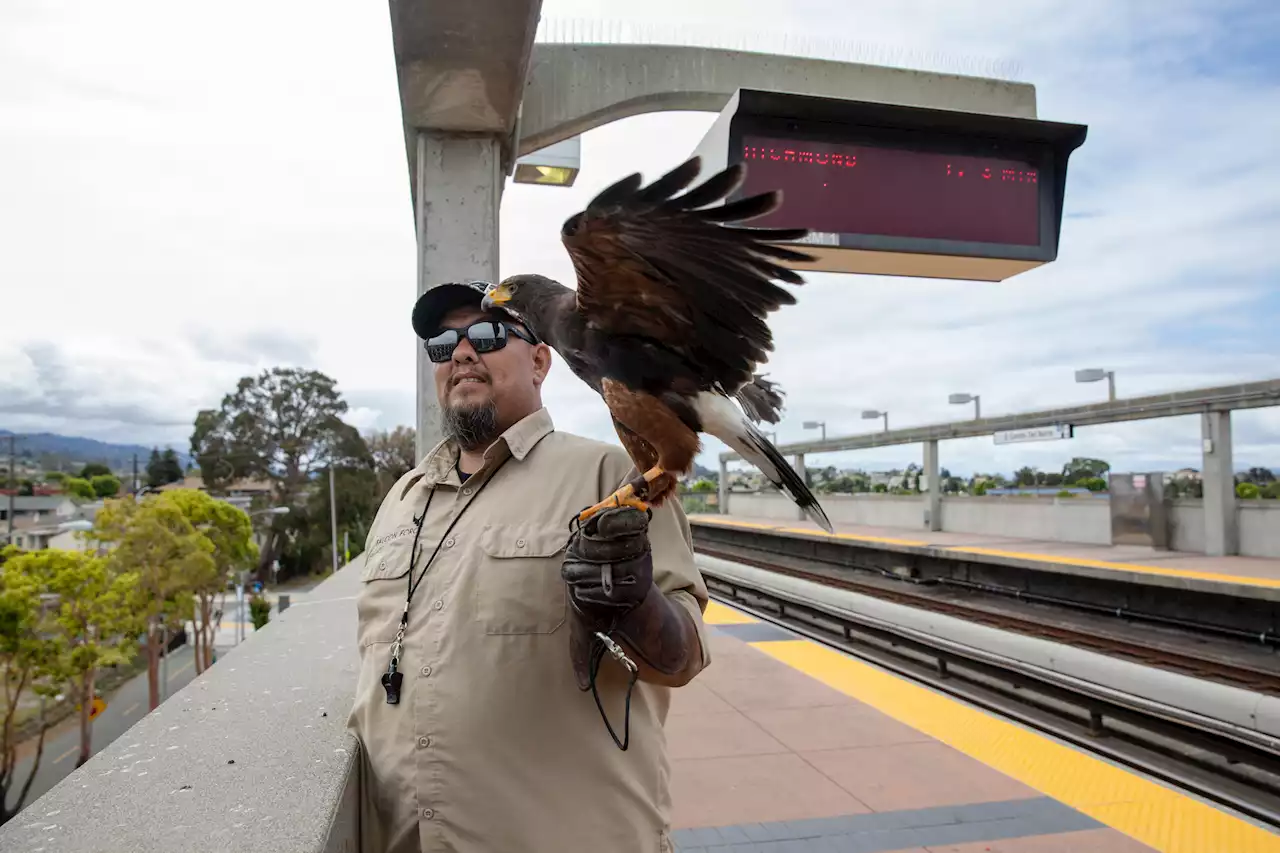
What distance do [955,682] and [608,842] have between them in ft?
19.8

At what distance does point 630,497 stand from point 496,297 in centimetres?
61

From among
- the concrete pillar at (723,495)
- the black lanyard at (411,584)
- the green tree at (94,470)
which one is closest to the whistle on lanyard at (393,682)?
the black lanyard at (411,584)

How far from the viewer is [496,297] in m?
1.75

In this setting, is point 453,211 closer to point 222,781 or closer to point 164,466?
point 222,781

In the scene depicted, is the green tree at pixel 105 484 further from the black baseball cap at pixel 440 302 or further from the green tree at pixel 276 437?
the black baseball cap at pixel 440 302

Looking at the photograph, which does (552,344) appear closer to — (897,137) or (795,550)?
(897,137)

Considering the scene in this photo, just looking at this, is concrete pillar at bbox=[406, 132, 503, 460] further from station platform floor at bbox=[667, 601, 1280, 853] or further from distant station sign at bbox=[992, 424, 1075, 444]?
distant station sign at bbox=[992, 424, 1075, 444]

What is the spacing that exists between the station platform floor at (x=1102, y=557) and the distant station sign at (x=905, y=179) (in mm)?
6270

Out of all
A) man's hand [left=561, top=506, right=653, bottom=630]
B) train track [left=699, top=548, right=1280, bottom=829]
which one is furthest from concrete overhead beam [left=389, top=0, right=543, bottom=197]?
train track [left=699, top=548, right=1280, bottom=829]

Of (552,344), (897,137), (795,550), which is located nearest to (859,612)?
(897,137)

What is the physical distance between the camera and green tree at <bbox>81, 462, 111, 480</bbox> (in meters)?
62.7

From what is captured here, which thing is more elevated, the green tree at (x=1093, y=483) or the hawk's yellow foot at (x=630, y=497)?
the hawk's yellow foot at (x=630, y=497)

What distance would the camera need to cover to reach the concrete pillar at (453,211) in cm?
314

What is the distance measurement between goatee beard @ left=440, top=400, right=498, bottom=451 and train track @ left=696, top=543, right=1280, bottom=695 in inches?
286
